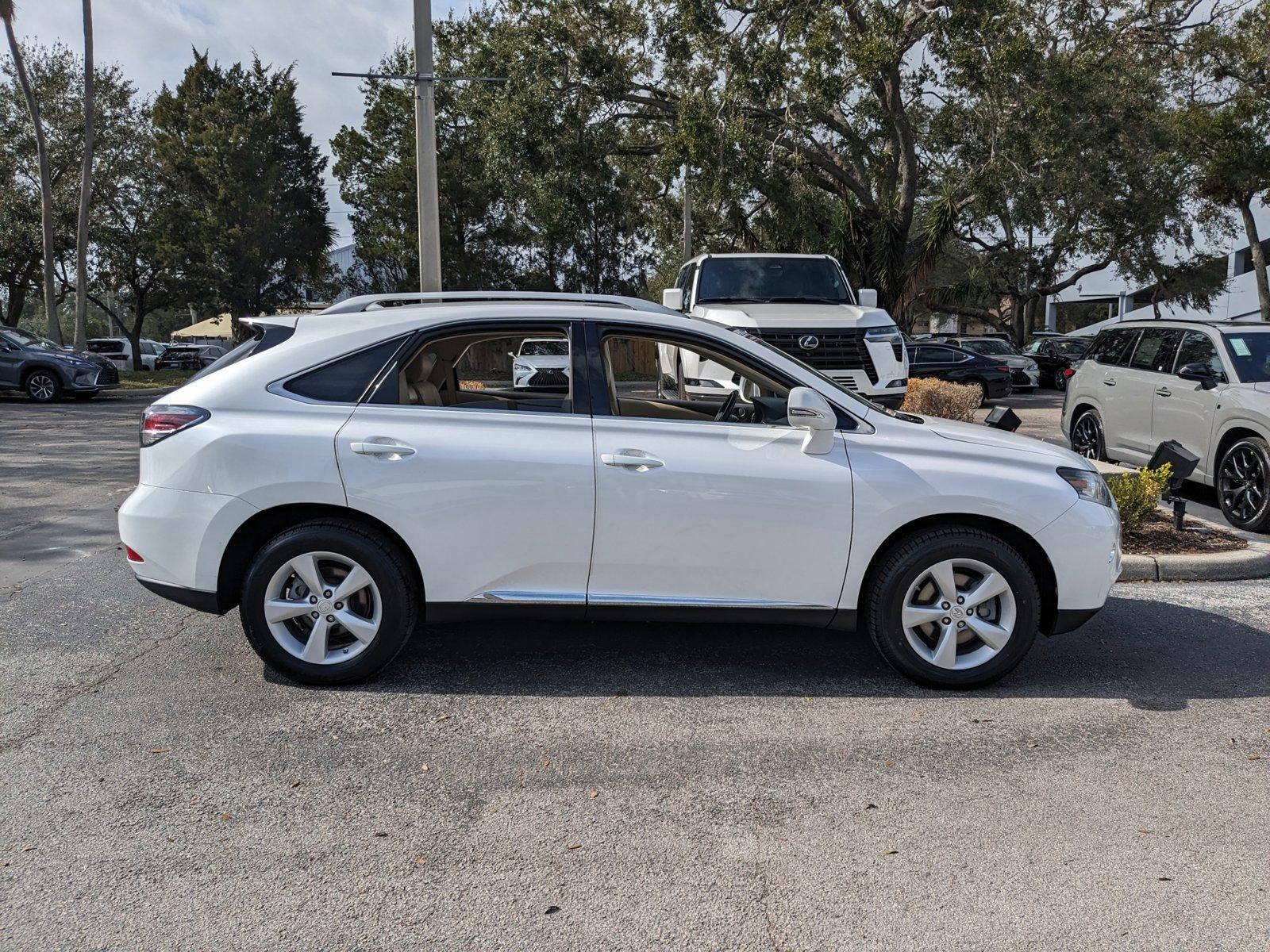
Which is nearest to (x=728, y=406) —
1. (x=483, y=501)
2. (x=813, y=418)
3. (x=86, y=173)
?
(x=813, y=418)

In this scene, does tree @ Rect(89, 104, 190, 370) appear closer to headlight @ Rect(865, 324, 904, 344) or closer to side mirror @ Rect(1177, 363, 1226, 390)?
headlight @ Rect(865, 324, 904, 344)

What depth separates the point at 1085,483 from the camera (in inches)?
187

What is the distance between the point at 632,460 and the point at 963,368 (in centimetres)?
2183

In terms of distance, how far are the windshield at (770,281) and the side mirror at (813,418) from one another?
7464 mm

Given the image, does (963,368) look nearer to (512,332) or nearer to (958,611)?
(958,611)

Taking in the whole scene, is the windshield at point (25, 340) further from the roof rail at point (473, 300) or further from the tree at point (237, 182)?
the roof rail at point (473, 300)

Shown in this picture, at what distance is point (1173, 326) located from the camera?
385 inches

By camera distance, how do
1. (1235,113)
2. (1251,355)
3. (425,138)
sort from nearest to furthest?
1. (1251,355)
2. (425,138)
3. (1235,113)

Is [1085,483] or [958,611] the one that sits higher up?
[1085,483]

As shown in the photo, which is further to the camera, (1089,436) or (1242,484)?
(1089,436)

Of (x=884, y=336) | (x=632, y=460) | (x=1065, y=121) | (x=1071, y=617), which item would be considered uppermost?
(x=1065, y=121)

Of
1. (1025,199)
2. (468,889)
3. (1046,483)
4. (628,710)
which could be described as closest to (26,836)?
(468,889)

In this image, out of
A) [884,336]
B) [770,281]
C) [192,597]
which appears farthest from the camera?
[770,281]

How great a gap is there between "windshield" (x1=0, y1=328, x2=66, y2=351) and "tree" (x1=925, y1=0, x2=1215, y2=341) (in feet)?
64.5
